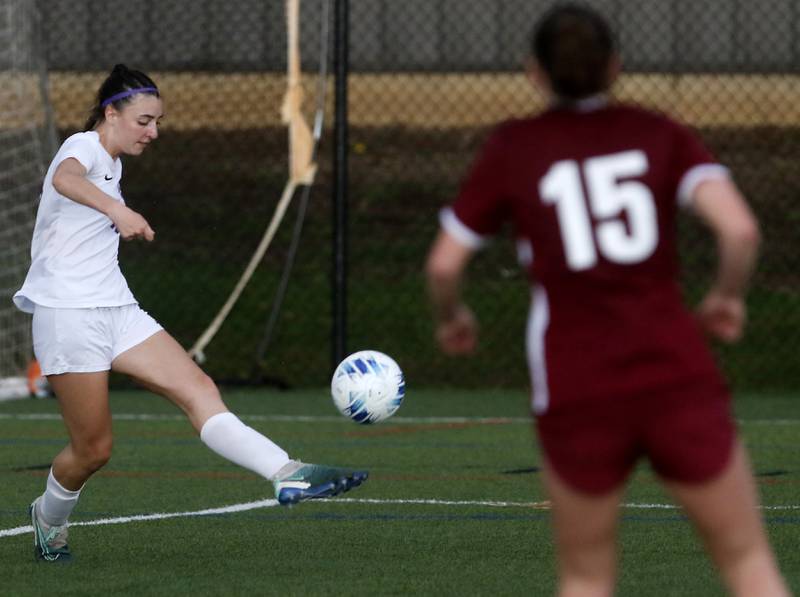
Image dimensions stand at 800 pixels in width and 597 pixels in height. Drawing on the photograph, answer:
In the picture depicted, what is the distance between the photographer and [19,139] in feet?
40.2

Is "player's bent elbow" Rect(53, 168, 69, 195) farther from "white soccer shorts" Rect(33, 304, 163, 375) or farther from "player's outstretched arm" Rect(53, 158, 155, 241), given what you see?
"white soccer shorts" Rect(33, 304, 163, 375)

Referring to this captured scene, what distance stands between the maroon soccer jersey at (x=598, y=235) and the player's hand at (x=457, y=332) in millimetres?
129

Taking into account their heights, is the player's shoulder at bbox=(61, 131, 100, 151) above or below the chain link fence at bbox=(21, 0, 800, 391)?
above

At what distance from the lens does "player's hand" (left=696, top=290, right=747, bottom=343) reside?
11.6ft

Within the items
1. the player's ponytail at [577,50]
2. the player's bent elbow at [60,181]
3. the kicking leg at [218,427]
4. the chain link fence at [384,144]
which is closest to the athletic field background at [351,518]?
the kicking leg at [218,427]

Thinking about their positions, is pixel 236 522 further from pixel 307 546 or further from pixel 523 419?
pixel 523 419

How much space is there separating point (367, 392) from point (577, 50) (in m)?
A: 3.23

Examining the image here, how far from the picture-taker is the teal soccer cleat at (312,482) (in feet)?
18.7

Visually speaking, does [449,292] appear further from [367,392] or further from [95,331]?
[367,392]

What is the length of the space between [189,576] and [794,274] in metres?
10.0

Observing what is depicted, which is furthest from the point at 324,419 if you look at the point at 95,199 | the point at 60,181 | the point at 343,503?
the point at 95,199

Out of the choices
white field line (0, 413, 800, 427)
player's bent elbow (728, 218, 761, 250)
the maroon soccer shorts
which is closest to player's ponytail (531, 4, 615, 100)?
player's bent elbow (728, 218, 761, 250)

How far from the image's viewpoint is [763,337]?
1368cm

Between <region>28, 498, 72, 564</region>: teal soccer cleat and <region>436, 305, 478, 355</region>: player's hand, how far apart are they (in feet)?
9.10
